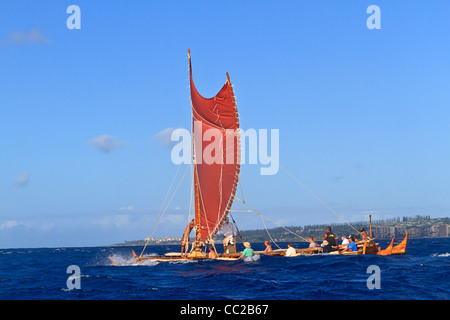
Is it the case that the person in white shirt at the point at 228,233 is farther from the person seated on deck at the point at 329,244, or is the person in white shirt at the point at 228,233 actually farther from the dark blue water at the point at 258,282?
the person seated on deck at the point at 329,244

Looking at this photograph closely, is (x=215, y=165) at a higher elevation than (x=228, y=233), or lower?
higher

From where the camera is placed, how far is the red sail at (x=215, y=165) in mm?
39969

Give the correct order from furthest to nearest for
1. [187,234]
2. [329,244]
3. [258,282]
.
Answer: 1. [187,234]
2. [329,244]
3. [258,282]

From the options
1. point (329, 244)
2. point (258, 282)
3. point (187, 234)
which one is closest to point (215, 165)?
point (187, 234)

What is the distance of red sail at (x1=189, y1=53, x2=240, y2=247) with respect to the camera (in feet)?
131

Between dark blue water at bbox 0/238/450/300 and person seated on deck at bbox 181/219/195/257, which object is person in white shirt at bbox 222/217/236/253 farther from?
dark blue water at bbox 0/238/450/300

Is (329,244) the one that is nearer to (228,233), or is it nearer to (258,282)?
(228,233)

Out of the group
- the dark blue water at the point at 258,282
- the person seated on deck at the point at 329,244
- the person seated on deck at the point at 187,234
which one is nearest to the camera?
the dark blue water at the point at 258,282

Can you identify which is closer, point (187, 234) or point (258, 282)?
point (258, 282)

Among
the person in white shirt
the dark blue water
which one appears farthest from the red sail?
the dark blue water

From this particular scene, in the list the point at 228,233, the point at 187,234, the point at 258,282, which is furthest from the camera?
the point at 228,233

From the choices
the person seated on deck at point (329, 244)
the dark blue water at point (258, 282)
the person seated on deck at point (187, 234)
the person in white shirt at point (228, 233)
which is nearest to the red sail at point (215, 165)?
the person seated on deck at point (187, 234)

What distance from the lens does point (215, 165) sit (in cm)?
4016
